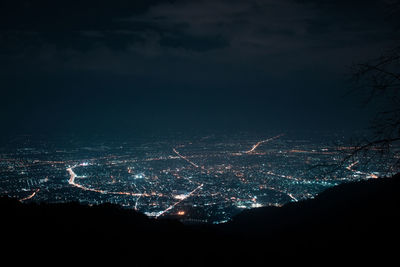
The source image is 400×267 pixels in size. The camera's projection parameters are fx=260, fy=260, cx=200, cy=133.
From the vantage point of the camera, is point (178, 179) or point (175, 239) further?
point (178, 179)

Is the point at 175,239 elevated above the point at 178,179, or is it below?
above

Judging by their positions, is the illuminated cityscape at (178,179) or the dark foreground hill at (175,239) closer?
the dark foreground hill at (175,239)

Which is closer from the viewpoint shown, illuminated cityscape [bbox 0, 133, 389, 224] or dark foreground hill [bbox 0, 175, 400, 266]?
dark foreground hill [bbox 0, 175, 400, 266]

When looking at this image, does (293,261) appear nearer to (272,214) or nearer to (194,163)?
(272,214)

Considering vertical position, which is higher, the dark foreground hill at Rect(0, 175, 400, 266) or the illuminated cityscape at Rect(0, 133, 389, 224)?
the dark foreground hill at Rect(0, 175, 400, 266)

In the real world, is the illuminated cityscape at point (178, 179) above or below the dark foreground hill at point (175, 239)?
below
